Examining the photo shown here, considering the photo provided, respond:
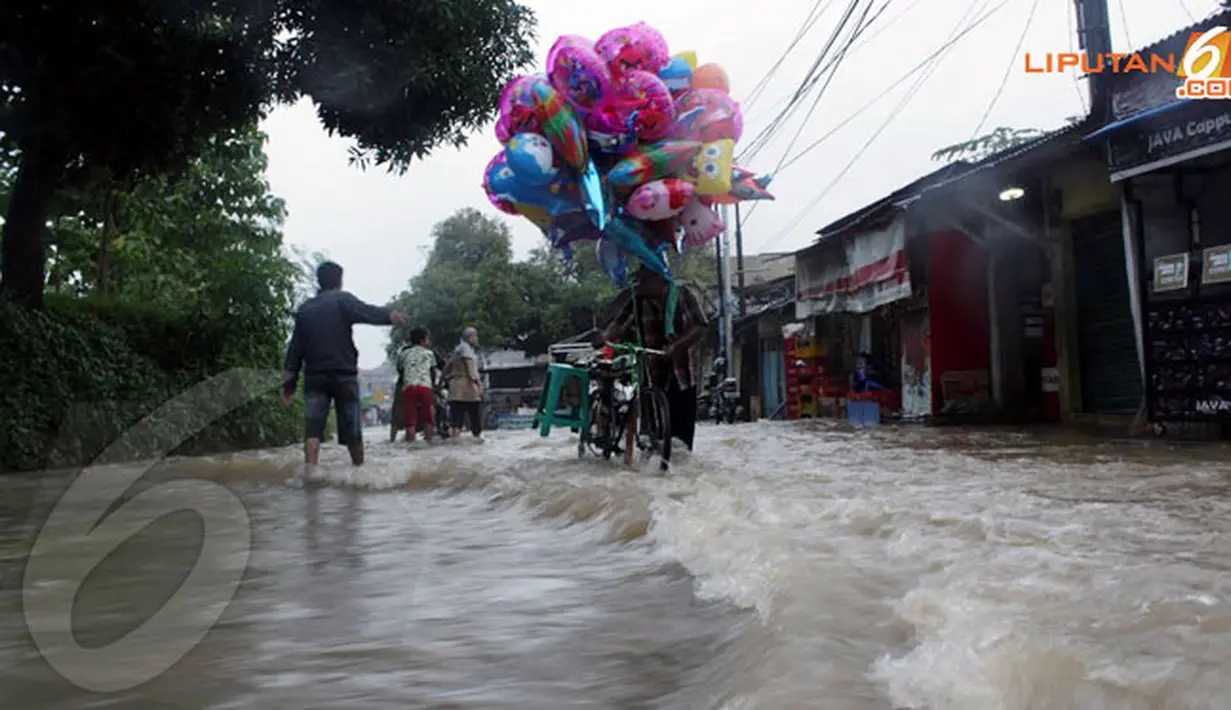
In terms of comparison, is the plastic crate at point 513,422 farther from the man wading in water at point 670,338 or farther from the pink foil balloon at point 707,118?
the pink foil balloon at point 707,118

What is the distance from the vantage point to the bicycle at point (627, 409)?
7.49 meters

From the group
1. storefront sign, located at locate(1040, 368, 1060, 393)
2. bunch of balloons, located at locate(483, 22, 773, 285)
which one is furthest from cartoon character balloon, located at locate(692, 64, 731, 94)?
storefront sign, located at locate(1040, 368, 1060, 393)

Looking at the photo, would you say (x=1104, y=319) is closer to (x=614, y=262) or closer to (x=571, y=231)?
(x=614, y=262)

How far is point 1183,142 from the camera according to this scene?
8.98 metres

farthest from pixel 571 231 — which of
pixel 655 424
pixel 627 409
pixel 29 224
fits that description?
pixel 29 224

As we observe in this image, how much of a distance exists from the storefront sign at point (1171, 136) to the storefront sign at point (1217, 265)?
809 millimetres

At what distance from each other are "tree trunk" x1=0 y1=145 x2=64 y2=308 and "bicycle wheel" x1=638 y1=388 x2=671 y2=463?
21.6ft

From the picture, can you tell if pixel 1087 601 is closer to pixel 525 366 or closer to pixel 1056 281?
pixel 1056 281

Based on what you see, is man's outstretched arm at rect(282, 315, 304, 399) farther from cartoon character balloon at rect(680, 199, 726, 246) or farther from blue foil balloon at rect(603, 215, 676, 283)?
cartoon character balloon at rect(680, 199, 726, 246)

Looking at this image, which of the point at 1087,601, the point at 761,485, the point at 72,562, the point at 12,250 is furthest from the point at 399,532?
the point at 12,250

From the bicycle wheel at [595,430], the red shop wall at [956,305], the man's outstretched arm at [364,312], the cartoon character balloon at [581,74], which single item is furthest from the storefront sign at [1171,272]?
the man's outstretched arm at [364,312]

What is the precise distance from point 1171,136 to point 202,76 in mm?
8915

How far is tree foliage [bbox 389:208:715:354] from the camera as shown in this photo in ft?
136

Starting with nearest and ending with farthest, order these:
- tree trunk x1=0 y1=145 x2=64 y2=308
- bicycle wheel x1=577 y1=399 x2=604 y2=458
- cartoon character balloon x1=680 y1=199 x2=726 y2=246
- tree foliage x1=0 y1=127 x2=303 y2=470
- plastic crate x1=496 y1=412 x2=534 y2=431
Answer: cartoon character balloon x1=680 y1=199 x2=726 y2=246 → bicycle wheel x1=577 y1=399 x2=604 y2=458 → tree foliage x1=0 y1=127 x2=303 y2=470 → tree trunk x1=0 y1=145 x2=64 y2=308 → plastic crate x1=496 y1=412 x2=534 y2=431
